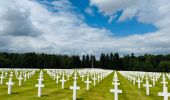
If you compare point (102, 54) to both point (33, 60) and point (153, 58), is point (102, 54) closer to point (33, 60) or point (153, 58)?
point (153, 58)

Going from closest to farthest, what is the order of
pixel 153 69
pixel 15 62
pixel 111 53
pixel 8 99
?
1. pixel 8 99
2. pixel 15 62
3. pixel 153 69
4. pixel 111 53

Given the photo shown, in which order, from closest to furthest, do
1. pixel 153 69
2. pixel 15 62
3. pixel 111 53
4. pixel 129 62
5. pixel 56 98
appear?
pixel 56 98, pixel 15 62, pixel 153 69, pixel 129 62, pixel 111 53

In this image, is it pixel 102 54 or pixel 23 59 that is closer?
pixel 23 59

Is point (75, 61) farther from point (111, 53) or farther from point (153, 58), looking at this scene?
point (153, 58)

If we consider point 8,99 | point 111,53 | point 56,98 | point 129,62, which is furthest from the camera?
point 111,53

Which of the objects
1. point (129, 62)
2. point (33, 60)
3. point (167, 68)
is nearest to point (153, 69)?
point (167, 68)

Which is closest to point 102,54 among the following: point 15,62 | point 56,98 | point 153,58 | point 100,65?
point 100,65

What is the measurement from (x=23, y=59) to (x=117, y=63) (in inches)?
1776

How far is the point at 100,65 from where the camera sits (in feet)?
415

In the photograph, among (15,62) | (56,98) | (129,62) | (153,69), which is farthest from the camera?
(129,62)

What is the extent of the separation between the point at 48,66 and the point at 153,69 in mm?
45957

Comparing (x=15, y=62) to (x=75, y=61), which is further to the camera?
(x=75, y=61)

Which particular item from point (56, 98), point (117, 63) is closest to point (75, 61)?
point (117, 63)

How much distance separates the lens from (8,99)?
12.3m
